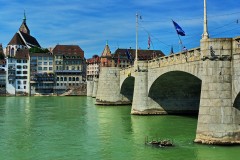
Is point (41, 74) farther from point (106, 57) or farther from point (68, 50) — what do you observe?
point (106, 57)

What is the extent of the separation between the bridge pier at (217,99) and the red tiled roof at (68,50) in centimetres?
13007

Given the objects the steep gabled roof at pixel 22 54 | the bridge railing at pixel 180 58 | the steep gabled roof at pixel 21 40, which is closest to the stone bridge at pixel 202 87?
the bridge railing at pixel 180 58

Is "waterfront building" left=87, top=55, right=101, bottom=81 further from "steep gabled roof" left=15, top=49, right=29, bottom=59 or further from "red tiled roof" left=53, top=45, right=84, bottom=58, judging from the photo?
"steep gabled roof" left=15, top=49, right=29, bottom=59

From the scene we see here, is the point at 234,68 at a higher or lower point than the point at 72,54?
lower

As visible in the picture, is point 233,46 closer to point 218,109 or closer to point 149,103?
point 218,109

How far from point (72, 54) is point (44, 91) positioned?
21725 mm

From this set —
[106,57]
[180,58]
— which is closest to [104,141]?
[180,58]

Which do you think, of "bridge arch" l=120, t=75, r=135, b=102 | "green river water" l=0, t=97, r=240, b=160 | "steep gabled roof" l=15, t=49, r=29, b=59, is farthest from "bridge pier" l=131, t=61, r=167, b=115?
"steep gabled roof" l=15, t=49, r=29, b=59

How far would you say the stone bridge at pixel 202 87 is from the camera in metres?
23.9

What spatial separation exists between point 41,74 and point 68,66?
41.7 feet

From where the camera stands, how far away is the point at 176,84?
45.3 m

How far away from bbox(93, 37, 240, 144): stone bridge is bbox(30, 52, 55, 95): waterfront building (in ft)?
287

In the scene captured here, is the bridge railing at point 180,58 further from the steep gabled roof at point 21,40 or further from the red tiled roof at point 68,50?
the steep gabled roof at point 21,40

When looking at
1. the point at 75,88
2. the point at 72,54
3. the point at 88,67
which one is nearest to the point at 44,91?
the point at 75,88
